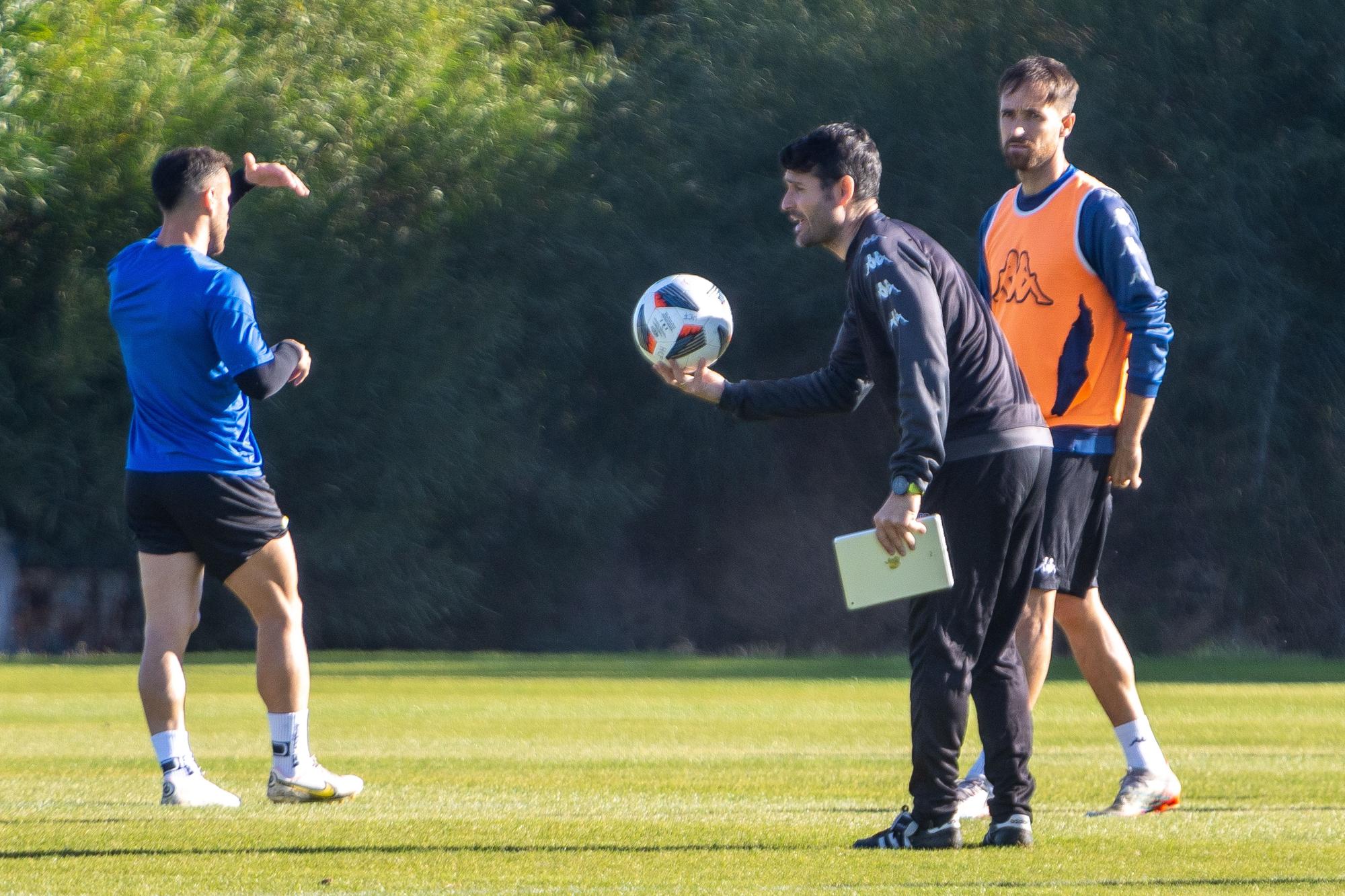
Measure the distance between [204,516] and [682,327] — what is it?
1660 mm

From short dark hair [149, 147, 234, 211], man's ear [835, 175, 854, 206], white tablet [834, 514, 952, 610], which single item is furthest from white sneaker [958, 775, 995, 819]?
short dark hair [149, 147, 234, 211]

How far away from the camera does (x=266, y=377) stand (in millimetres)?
6566

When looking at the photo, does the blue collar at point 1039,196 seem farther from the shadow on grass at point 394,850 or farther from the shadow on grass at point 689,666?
the shadow on grass at point 689,666

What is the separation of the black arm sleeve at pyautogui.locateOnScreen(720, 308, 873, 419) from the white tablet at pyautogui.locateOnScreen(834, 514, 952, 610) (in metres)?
0.80

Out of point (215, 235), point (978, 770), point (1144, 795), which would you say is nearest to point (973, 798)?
point (978, 770)

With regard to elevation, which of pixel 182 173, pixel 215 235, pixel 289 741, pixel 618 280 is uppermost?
pixel 618 280

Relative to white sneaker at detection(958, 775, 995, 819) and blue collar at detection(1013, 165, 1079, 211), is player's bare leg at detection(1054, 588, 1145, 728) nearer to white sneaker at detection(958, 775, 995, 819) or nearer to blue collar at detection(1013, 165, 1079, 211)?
white sneaker at detection(958, 775, 995, 819)

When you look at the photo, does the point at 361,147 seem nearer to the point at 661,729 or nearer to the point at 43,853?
the point at 661,729

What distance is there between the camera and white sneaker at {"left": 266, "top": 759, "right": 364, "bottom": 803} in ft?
22.6

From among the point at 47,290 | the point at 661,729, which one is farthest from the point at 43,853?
the point at 47,290

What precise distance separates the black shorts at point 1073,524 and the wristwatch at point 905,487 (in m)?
1.16

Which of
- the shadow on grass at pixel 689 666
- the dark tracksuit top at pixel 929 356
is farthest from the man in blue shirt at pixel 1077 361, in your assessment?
the shadow on grass at pixel 689 666

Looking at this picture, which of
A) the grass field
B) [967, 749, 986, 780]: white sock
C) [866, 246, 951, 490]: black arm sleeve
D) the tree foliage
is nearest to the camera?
the grass field

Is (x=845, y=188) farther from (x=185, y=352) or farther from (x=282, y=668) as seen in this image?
(x=282, y=668)
